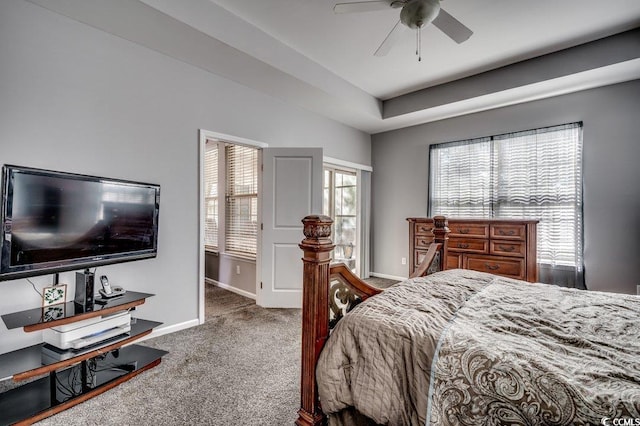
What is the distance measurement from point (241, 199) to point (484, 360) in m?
4.16

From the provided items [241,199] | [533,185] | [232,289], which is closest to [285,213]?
[241,199]

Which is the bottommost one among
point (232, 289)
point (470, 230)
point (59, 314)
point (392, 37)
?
point (232, 289)

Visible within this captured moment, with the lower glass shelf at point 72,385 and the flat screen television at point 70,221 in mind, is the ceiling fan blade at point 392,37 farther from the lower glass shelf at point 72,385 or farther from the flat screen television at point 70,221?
the lower glass shelf at point 72,385

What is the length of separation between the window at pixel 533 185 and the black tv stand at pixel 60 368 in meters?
4.37

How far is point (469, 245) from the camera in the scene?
3910 mm

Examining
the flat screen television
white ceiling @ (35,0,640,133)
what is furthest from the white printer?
white ceiling @ (35,0,640,133)

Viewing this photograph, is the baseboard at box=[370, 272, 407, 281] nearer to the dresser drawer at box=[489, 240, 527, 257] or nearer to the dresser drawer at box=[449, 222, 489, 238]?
the dresser drawer at box=[449, 222, 489, 238]

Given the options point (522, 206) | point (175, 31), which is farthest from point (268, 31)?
point (522, 206)

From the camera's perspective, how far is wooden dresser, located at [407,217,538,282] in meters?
3.47

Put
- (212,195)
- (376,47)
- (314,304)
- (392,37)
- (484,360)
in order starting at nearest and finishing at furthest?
1. (484,360)
2. (314,304)
3. (392,37)
4. (376,47)
5. (212,195)

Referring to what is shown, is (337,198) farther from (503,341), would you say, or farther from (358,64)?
(503,341)

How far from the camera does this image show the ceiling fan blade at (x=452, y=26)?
7.21ft

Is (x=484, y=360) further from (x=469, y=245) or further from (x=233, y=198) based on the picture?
(x=233, y=198)

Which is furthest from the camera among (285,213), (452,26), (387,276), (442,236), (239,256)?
(387,276)
